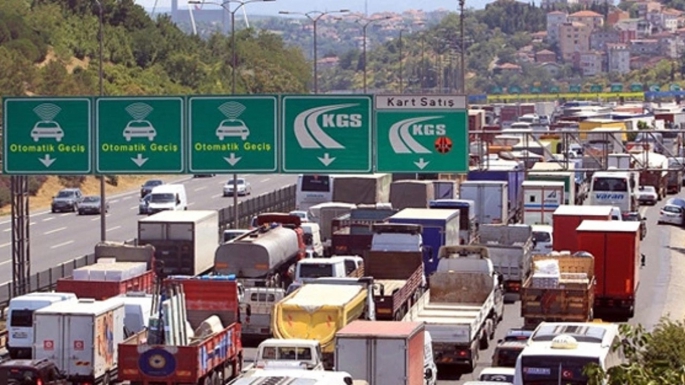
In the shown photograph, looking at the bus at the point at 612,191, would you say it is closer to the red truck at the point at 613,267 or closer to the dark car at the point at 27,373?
the red truck at the point at 613,267

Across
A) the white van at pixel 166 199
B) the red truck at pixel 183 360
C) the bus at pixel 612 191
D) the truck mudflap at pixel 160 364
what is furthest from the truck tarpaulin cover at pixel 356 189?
the truck mudflap at pixel 160 364

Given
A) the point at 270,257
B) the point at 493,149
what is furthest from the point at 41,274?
the point at 493,149

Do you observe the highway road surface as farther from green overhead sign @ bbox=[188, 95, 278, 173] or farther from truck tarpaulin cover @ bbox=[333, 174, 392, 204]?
green overhead sign @ bbox=[188, 95, 278, 173]

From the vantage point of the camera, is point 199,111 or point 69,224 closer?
point 199,111

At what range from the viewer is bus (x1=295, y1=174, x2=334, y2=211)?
65.9 meters

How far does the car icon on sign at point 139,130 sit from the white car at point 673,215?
1512 inches

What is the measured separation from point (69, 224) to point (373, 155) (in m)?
35.9

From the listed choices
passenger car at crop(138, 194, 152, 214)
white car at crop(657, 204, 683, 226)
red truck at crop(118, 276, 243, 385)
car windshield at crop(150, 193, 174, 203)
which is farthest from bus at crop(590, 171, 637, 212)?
red truck at crop(118, 276, 243, 385)

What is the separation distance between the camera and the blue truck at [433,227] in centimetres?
4750

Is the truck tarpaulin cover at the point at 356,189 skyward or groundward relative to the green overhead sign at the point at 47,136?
groundward

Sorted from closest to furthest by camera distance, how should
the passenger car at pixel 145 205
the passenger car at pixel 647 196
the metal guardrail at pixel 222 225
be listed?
the metal guardrail at pixel 222 225, the passenger car at pixel 145 205, the passenger car at pixel 647 196

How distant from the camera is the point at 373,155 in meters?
39.4

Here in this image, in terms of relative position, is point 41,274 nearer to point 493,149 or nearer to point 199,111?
point 199,111

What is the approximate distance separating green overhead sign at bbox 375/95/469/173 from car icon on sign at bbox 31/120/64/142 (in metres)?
7.30
